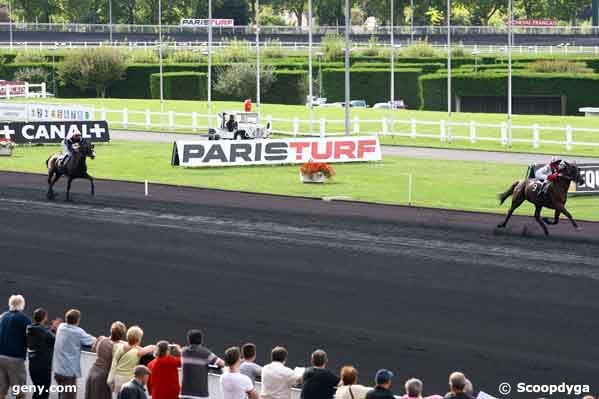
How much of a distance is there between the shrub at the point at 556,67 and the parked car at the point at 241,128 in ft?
107

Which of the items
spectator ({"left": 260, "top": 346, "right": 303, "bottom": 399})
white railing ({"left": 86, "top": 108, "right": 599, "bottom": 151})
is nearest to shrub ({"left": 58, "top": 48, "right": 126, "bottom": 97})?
white railing ({"left": 86, "top": 108, "right": 599, "bottom": 151})

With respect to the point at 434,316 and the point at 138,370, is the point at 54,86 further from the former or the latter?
the point at 138,370

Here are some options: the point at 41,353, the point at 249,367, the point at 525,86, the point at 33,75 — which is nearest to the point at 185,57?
the point at 33,75

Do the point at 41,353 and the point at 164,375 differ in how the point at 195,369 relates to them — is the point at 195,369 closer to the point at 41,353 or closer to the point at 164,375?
the point at 164,375

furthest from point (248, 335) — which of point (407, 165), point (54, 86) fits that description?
point (54, 86)

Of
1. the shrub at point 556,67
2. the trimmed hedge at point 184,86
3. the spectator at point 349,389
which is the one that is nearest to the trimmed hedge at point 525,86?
the shrub at point 556,67

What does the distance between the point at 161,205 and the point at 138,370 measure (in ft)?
72.9

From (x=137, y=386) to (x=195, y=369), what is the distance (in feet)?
3.75

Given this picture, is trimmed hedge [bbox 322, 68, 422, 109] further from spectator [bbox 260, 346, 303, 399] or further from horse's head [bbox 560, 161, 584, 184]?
spectator [bbox 260, 346, 303, 399]

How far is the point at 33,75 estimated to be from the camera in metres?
93.5

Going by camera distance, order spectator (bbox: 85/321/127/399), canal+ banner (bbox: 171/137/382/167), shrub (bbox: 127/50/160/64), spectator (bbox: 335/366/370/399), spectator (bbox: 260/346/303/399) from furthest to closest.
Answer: shrub (bbox: 127/50/160/64) → canal+ banner (bbox: 171/137/382/167) → spectator (bbox: 85/321/127/399) → spectator (bbox: 260/346/303/399) → spectator (bbox: 335/366/370/399)

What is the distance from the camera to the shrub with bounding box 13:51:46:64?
98.8 m

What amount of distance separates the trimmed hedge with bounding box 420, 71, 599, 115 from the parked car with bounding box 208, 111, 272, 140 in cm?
2539

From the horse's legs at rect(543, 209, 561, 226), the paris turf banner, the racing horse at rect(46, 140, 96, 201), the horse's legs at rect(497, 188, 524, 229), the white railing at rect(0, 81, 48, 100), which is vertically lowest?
the horse's legs at rect(543, 209, 561, 226)
